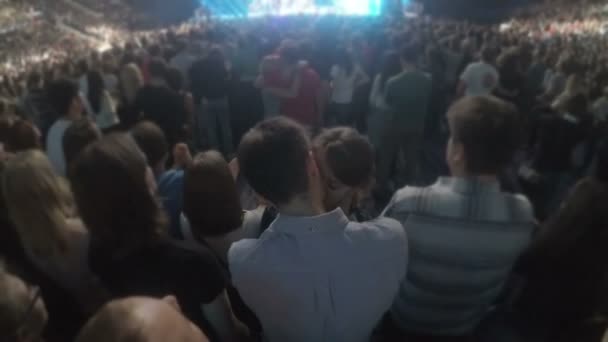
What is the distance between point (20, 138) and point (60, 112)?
0.62 meters

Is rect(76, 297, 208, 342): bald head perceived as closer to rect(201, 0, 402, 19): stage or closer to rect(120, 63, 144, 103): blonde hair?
rect(120, 63, 144, 103): blonde hair

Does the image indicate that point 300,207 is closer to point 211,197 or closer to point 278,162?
point 278,162

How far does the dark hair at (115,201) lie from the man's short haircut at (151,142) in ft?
2.86

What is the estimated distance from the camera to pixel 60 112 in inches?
126

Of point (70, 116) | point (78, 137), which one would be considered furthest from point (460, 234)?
point (70, 116)

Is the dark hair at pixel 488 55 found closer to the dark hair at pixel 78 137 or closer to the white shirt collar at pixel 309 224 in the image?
the dark hair at pixel 78 137

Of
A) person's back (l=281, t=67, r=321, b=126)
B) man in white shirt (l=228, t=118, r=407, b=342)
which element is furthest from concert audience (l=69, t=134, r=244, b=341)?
person's back (l=281, t=67, r=321, b=126)

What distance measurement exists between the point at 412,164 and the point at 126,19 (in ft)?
49.1

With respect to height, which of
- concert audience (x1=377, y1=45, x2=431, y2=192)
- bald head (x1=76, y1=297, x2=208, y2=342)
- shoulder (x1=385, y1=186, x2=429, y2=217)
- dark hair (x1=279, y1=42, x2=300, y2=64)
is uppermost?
dark hair (x1=279, y1=42, x2=300, y2=64)

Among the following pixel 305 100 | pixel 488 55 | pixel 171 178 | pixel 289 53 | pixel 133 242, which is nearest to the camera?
pixel 133 242

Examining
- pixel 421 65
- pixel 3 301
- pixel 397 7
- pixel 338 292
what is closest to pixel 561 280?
pixel 338 292

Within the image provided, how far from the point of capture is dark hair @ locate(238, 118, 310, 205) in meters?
1.34

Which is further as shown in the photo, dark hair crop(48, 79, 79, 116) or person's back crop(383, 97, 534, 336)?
dark hair crop(48, 79, 79, 116)

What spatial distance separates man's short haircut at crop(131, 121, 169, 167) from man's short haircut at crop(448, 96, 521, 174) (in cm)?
144
